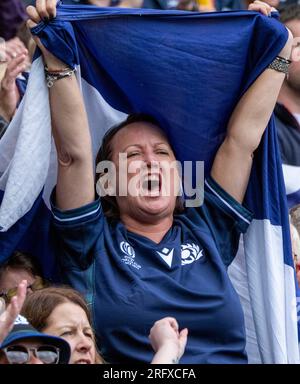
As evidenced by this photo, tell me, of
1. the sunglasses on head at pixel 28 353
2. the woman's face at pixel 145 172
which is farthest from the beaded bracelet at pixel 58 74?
the sunglasses on head at pixel 28 353

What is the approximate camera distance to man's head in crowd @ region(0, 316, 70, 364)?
3.33m

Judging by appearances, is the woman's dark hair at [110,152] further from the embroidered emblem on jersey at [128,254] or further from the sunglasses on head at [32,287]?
the sunglasses on head at [32,287]

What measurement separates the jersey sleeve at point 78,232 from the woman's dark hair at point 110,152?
27cm

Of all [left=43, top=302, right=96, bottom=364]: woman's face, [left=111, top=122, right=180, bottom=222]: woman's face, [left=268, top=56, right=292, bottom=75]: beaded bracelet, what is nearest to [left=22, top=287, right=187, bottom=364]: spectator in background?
[left=43, top=302, right=96, bottom=364]: woman's face

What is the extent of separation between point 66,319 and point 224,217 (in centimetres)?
102

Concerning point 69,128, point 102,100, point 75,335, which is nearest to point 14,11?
point 102,100

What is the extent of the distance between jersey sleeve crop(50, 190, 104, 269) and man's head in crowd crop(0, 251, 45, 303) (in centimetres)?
20

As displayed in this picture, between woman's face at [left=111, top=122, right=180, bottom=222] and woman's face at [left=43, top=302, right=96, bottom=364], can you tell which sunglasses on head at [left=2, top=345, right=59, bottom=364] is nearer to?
woman's face at [left=43, top=302, right=96, bottom=364]

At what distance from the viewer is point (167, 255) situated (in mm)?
4410

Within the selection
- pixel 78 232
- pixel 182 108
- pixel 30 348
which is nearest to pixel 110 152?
pixel 182 108

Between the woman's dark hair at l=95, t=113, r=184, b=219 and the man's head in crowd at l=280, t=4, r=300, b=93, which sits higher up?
the man's head in crowd at l=280, t=4, r=300, b=93

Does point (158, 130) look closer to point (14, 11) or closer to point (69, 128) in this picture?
point (69, 128)

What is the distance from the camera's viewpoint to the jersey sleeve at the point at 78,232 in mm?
4324

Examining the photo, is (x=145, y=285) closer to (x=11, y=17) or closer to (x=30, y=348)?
(x=30, y=348)
